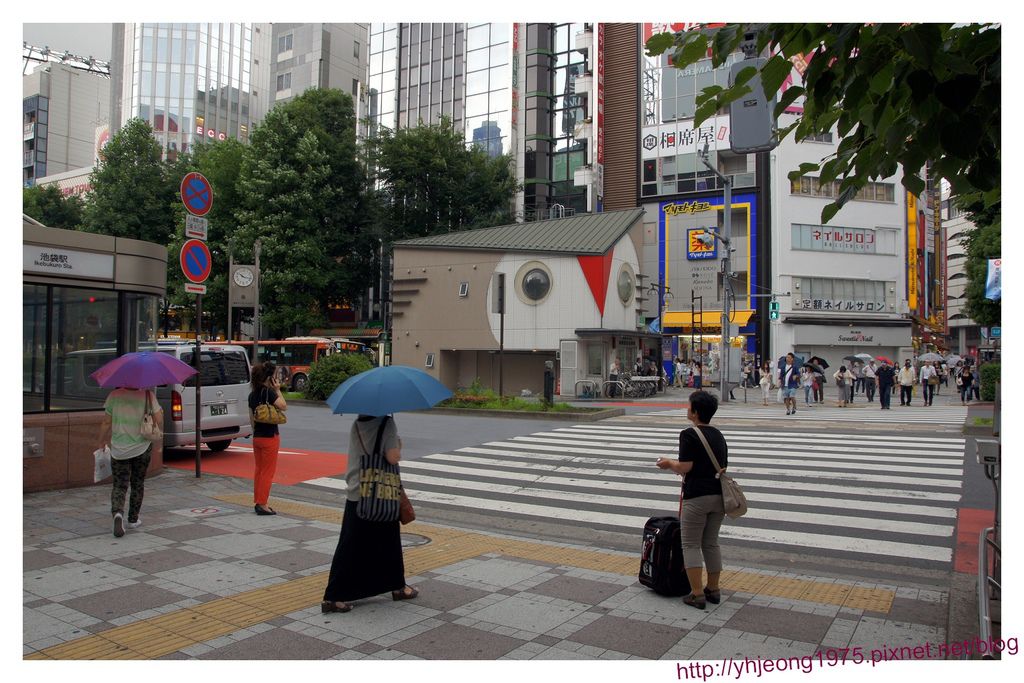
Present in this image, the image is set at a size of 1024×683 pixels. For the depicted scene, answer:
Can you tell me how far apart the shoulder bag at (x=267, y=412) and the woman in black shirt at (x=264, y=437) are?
11 millimetres

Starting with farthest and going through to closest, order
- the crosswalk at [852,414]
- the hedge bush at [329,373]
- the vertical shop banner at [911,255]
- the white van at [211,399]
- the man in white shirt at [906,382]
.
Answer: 1. the vertical shop banner at [911,255]
2. the man in white shirt at [906,382]
3. the hedge bush at [329,373]
4. the crosswalk at [852,414]
5. the white van at [211,399]

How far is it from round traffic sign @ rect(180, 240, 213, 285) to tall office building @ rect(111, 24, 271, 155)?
7844 cm

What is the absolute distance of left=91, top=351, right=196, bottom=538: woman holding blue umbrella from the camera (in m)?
7.09

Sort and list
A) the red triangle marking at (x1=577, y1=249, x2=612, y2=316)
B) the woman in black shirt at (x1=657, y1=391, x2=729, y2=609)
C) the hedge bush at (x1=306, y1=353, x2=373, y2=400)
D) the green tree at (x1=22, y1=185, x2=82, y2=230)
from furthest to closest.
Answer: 1. the green tree at (x1=22, y1=185, x2=82, y2=230)
2. the red triangle marking at (x1=577, y1=249, x2=612, y2=316)
3. the hedge bush at (x1=306, y1=353, x2=373, y2=400)
4. the woman in black shirt at (x1=657, y1=391, x2=729, y2=609)

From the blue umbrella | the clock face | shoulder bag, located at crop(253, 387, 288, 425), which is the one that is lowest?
shoulder bag, located at crop(253, 387, 288, 425)

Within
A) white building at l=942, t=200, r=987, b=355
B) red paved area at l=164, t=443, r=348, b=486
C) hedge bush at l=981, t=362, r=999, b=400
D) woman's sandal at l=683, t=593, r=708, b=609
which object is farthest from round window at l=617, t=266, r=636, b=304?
white building at l=942, t=200, r=987, b=355

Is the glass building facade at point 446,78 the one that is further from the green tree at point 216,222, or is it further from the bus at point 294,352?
the bus at point 294,352

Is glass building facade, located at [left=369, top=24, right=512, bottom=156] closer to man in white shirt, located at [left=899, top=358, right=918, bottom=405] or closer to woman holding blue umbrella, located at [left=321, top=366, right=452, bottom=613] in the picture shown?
man in white shirt, located at [left=899, top=358, right=918, bottom=405]

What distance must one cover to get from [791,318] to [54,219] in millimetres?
48812

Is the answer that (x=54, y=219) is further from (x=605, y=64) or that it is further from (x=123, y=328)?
(x=123, y=328)

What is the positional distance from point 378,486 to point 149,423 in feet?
11.4

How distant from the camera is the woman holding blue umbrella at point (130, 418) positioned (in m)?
7.09

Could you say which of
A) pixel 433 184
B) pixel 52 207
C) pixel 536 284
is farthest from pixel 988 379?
pixel 52 207

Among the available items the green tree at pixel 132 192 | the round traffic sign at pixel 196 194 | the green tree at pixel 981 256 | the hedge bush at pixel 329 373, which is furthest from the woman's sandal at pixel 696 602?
the green tree at pixel 132 192
